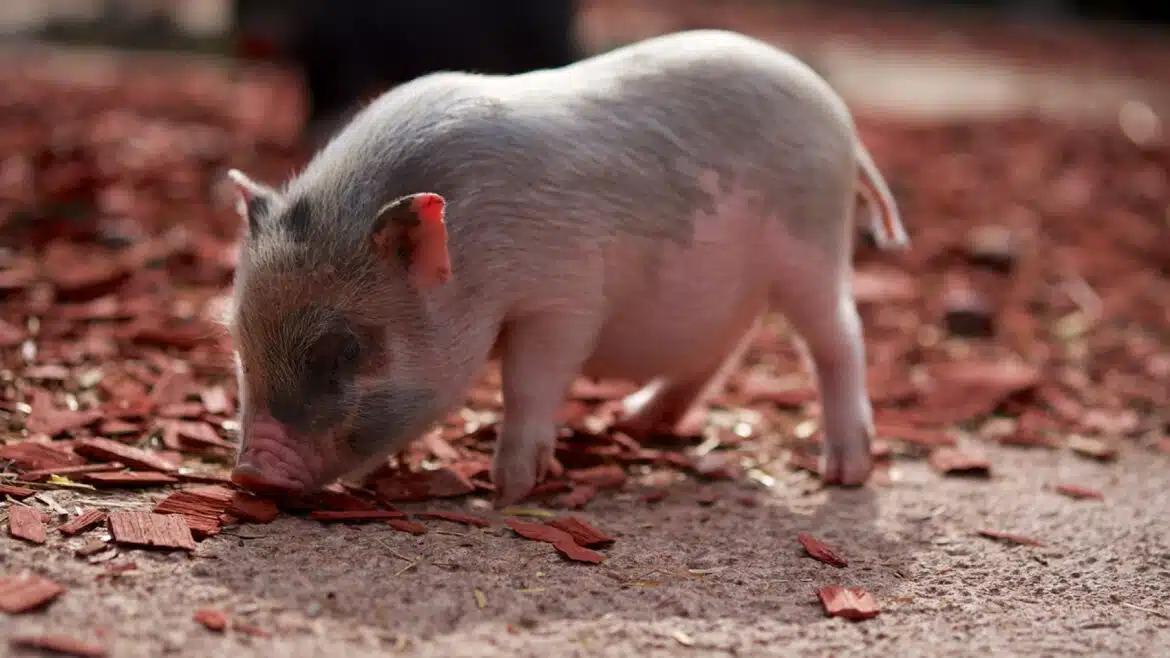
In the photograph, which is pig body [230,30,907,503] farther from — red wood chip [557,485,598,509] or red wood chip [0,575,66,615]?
red wood chip [0,575,66,615]

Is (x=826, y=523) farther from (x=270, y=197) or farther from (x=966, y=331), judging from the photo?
(x=966, y=331)

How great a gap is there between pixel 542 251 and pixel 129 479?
1109 millimetres

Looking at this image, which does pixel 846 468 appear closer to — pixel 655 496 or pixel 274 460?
pixel 655 496

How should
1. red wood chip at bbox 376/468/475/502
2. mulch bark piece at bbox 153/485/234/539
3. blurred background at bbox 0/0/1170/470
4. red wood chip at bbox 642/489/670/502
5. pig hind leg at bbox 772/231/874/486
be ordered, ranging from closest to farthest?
1. mulch bark piece at bbox 153/485/234/539
2. red wood chip at bbox 376/468/475/502
3. red wood chip at bbox 642/489/670/502
4. pig hind leg at bbox 772/231/874/486
5. blurred background at bbox 0/0/1170/470

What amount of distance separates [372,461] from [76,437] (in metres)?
0.83

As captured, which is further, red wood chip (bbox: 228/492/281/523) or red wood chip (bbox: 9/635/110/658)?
red wood chip (bbox: 228/492/281/523)

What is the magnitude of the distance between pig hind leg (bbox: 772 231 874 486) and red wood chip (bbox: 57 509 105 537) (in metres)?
1.85

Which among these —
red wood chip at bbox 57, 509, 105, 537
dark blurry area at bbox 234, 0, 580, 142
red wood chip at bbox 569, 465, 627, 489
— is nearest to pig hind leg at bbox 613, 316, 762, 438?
red wood chip at bbox 569, 465, 627, 489

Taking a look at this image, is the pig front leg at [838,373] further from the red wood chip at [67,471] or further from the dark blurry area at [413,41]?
the dark blurry area at [413,41]

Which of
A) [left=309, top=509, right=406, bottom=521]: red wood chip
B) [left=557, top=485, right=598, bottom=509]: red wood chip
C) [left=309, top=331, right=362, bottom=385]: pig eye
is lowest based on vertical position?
[left=557, top=485, right=598, bottom=509]: red wood chip

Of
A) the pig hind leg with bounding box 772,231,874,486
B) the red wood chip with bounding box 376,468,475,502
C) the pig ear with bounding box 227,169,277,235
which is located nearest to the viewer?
the pig ear with bounding box 227,169,277,235

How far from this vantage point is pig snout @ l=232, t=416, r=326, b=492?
2.85 metres

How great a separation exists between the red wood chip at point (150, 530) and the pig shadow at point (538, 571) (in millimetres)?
65

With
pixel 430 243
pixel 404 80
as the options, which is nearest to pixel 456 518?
pixel 430 243
